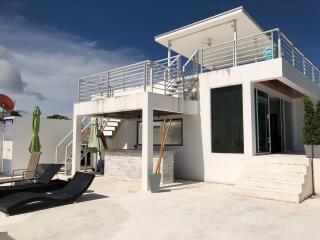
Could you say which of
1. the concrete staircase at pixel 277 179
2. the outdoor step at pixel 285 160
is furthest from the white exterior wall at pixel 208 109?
the concrete staircase at pixel 277 179

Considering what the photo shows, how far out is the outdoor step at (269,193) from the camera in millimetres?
8486

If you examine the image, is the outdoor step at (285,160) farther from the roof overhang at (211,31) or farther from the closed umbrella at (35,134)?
the closed umbrella at (35,134)

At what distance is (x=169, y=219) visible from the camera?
6621mm

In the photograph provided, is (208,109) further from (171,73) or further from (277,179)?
(277,179)

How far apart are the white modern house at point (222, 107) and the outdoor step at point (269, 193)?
0.03 m

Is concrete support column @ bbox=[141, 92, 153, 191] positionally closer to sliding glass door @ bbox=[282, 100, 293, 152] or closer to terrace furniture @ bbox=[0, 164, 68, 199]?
terrace furniture @ bbox=[0, 164, 68, 199]

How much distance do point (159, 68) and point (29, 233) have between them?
327 inches

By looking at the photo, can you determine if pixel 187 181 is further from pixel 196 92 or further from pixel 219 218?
pixel 219 218

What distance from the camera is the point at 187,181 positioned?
12.6 meters

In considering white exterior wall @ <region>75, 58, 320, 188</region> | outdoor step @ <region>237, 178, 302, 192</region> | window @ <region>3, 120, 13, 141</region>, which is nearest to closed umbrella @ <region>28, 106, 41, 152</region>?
white exterior wall @ <region>75, 58, 320, 188</region>

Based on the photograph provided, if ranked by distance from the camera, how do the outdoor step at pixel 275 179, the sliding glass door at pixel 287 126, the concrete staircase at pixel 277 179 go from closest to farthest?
the concrete staircase at pixel 277 179 < the outdoor step at pixel 275 179 < the sliding glass door at pixel 287 126

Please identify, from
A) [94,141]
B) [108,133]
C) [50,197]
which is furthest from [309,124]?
[108,133]

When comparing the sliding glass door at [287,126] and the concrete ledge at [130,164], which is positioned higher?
the sliding glass door at [287,126]

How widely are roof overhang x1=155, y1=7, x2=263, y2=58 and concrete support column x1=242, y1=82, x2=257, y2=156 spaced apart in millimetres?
3892
